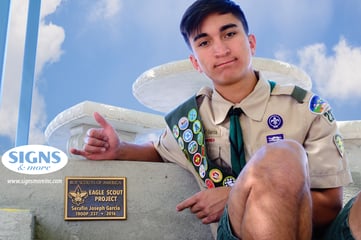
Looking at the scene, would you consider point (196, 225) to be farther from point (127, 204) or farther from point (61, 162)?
point (61, 162)

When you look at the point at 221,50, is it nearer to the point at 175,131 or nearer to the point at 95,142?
the point at 175,131

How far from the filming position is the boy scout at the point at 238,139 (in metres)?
0.86

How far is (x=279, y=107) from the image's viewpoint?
1.29 m

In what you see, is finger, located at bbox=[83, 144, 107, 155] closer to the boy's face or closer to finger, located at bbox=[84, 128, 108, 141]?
finger, located at bbox=[84, 128, 108, 141]

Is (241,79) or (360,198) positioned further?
(241,79)

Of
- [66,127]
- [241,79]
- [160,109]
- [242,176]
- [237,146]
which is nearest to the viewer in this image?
[242,176]

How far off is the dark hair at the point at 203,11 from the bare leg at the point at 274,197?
670mm

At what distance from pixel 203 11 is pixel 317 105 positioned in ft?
1.45

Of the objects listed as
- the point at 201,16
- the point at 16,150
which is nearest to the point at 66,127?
the point at 16,150

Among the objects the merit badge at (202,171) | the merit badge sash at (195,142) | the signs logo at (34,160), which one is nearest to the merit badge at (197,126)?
the merit badge sash at (195,142)

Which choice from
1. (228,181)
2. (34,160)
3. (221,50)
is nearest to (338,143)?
(228,181)

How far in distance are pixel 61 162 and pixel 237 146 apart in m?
0.55

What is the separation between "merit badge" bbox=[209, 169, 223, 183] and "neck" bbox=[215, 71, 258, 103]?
225mm

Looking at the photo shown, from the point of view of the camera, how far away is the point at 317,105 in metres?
1.26
